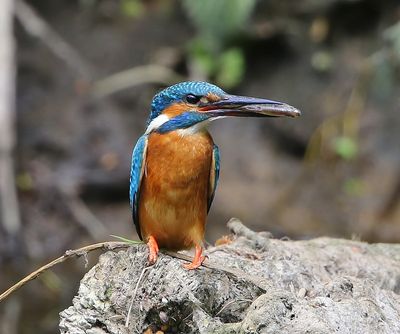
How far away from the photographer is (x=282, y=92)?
10453 mm

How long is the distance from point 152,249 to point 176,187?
375 mm

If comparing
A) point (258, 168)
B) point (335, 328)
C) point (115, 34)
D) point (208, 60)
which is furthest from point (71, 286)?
point (335, 328)

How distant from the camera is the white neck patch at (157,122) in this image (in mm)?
3918

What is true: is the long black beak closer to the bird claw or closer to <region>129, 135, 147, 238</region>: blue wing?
<region>129, 135, 147, 238</region>: blue wing

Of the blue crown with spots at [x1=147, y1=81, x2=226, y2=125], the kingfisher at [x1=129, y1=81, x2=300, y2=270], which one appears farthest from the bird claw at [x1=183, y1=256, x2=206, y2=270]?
the blue crown with spots at [x1=147, y1=81, x2=226, y2=125]

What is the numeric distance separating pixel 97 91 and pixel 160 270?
7.11 metres

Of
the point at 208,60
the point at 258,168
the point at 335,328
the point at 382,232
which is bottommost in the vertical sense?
the point at 382,232

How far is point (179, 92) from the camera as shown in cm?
384

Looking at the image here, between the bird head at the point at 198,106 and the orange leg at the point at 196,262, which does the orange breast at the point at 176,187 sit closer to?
the bird head at the point at 198,106

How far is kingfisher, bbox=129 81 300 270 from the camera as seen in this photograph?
379 cm

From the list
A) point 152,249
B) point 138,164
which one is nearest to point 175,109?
point 138,164

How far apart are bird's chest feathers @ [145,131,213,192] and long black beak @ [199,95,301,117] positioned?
0.18 metres

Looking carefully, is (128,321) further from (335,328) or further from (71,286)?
(71,286)

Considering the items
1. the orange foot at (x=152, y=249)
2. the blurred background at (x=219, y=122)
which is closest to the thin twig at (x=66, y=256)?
the orange foot at (x=152, y=249)
